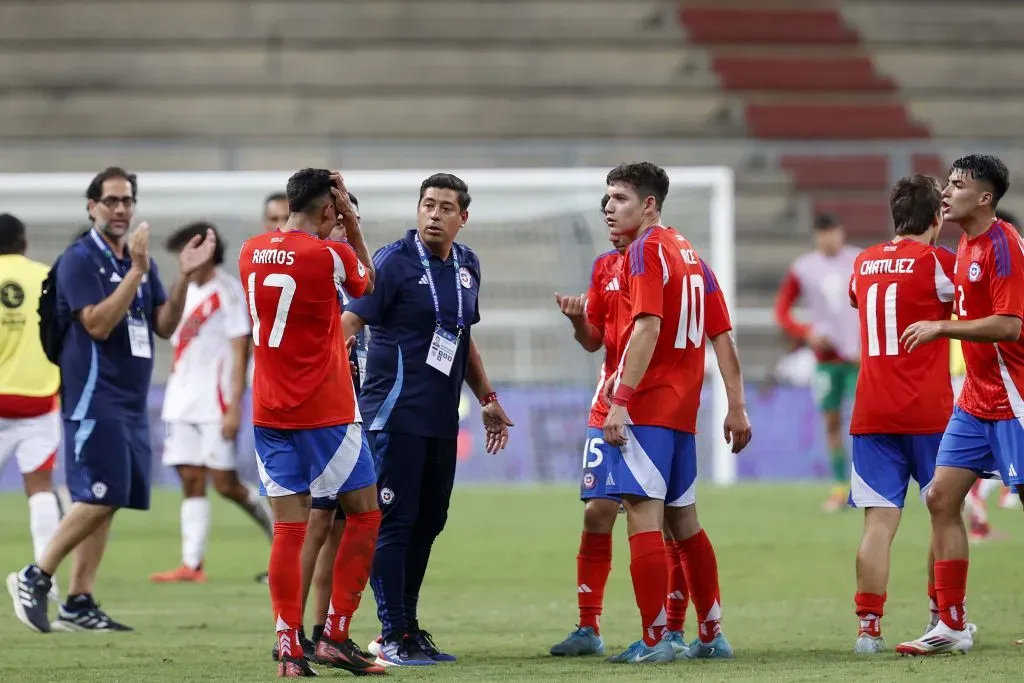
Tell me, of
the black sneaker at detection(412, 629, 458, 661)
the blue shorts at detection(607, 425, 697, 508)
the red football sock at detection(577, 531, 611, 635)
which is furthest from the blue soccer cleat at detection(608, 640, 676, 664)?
the black sneaker at detection(412, 629, 458, 661)

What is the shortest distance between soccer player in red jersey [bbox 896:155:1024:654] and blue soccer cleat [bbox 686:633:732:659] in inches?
27.0

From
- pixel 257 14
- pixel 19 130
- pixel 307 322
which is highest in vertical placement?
pixel 257 14

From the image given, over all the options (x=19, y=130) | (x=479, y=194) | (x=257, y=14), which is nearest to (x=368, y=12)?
(x=257, y=14)

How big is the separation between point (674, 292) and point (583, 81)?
698 inches

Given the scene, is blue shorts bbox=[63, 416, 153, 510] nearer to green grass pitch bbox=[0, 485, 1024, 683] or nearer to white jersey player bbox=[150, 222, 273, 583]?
green grass pitch bbox=[0, 485, 1024, 683]

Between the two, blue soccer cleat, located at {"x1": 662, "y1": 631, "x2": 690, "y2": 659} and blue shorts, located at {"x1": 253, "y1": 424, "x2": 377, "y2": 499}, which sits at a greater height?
blue shorts, located at {"x1": 253, "y1": 424, "x2": 377, "y2": 499}

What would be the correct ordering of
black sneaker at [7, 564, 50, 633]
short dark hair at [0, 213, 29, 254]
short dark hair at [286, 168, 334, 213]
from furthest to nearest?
short dark hair at [0, 213, 29, 254] < black sneaker at [7, 564, 50, 633] < short dark hair at [286, 168, 334, 213]

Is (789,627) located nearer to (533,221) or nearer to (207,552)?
(207,552)

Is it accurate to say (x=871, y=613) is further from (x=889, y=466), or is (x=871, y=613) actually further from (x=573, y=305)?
(x=573, y=305)

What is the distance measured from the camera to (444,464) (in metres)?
6.91

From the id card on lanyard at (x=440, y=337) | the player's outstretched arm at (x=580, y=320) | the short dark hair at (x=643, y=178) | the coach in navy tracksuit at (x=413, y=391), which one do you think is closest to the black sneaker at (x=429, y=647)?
the coach in navy tracksuit at (x=413, y=391)

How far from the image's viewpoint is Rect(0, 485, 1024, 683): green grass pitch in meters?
6.27

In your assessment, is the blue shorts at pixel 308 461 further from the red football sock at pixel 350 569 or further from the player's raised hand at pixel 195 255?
the player's raised hand at pixel 195 255

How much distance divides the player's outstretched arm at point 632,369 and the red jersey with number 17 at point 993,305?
1.27m
